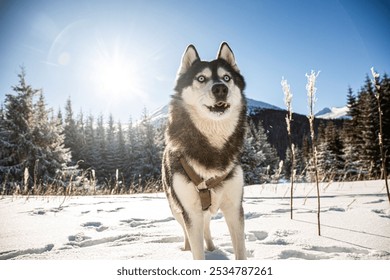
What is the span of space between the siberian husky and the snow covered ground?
0.28 meters

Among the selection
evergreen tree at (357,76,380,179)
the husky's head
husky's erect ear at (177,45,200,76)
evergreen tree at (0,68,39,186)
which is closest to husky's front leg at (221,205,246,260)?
the husky's head

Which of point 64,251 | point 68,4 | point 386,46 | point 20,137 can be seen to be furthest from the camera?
point 20,137

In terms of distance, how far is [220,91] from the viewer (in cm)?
175

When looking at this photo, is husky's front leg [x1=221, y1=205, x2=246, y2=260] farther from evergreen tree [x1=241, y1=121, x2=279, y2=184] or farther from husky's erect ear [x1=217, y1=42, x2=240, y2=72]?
evergreen tree [x1=241, y1=121, x2=279, y2=184]

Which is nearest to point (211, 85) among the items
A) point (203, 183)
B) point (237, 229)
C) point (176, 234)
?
point (203, 183)

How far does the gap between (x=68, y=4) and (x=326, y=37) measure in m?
2.51

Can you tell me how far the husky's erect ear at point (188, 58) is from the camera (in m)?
2.00

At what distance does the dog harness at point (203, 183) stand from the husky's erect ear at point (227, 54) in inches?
36.4

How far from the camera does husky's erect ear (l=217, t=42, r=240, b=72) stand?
2.06 meters

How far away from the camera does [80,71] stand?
2.58 metres

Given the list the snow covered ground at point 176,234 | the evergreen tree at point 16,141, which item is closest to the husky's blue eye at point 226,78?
the snow covered ground at point 176,234

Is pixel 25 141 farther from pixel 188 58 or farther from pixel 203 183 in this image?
pixel 203 183

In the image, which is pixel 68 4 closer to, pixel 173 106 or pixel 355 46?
pixel 173 106

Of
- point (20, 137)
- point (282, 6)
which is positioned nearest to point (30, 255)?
point (282, 6)
